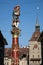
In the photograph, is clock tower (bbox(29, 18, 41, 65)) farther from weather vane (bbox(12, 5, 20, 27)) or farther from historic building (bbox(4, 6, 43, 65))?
weather vane (bbox(12, 5, 20, 27))

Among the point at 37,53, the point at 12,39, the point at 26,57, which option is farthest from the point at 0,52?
the point at 26,57

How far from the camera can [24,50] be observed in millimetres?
138375

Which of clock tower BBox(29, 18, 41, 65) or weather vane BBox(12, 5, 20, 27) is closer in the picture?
weather vane BBox(12, 5, 20, 27)

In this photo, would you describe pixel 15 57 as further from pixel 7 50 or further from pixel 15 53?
pixel 7 50

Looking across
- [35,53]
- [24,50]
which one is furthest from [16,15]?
[24,50]

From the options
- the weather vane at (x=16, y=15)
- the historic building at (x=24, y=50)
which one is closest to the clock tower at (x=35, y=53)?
the historic building at (x=24, y=50)

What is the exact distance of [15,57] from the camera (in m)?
77.4

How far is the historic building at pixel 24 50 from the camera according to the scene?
256 ft

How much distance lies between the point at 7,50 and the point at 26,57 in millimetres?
10853

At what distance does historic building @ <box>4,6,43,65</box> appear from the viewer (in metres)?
78.0

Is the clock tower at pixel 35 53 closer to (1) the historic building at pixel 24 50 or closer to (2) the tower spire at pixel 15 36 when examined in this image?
(1) the historic building at pixel 24 50

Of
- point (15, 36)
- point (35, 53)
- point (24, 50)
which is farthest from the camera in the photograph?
point (24, 50)

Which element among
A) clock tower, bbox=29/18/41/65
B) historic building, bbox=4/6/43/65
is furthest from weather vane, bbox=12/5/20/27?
clock tower, bbox=29/18/41/65

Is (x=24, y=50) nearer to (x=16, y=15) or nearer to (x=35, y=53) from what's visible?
(x=35, y=53)
